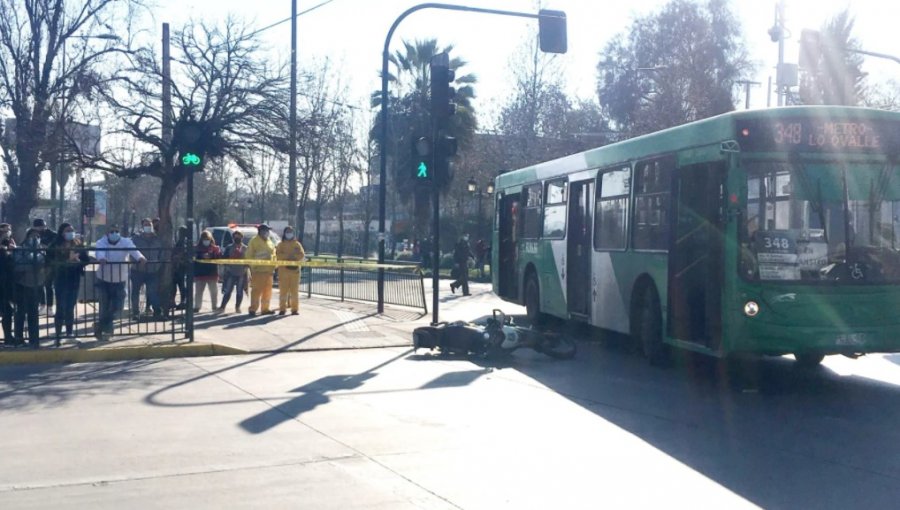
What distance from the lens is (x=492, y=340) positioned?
1440 centimetres

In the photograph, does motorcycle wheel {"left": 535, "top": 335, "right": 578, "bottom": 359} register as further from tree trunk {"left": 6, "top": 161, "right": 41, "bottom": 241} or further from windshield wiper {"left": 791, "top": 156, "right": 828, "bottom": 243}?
tree trunk {"left": 6, "top": 161, "right": 41, "bottom": 241}

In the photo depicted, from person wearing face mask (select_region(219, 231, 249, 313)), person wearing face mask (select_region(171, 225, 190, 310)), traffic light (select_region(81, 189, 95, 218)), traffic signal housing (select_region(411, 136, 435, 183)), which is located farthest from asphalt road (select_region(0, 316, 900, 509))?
traffic light (select_region(81, 189, 95, 218))

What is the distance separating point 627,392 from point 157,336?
290 inches

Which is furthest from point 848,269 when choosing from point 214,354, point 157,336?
point 157,336

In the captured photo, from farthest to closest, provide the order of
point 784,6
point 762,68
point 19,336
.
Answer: point 762,68, point 784,6, point 19,336

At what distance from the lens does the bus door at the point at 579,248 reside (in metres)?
16.4

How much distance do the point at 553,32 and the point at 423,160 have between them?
3549mm

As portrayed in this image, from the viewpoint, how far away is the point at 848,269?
37.2 ft

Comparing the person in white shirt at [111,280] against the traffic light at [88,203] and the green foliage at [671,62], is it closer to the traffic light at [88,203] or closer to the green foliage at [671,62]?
the traffic light at [88,203]

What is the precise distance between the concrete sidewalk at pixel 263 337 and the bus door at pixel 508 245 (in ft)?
4.68

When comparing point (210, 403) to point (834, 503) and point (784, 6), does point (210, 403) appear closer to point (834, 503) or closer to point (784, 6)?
point (834, 503)

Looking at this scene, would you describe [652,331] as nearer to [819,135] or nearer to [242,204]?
[819,135]

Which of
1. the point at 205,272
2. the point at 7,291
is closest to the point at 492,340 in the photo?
the point at 7,291

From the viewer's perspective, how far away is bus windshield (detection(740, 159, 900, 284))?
11281 millimetres
